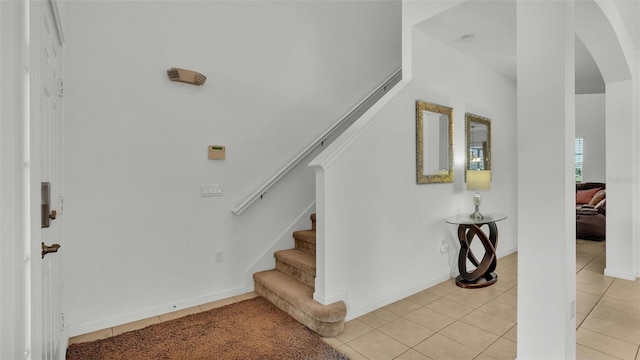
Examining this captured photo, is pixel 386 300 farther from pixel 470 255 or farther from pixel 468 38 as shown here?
pixel 468 38

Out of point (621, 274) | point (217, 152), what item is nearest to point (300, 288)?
point (217, 152)

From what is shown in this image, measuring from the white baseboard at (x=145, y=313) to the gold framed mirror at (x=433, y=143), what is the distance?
221 cm

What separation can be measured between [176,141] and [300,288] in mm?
1700

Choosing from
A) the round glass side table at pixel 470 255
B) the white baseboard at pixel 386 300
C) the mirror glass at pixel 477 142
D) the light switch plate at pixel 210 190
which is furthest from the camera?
the mirror glass at pixel 477 142

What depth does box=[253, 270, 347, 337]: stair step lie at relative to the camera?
2.34m

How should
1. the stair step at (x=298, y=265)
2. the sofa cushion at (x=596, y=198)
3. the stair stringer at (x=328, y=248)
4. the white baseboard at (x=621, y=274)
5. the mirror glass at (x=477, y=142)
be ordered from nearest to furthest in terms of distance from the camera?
1. the stair stringer at (x=328, y=248)
2. the stair step at (x=298, y=265)
3. the white baseboard at (x=621, y=274)
4. the mirror glass at (x=477, y=142)
5. the sofa cushion at (x=596, y=198)

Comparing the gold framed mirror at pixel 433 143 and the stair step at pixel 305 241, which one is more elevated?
the gold framed mirror at pixel 433 143

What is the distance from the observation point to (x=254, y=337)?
7.60 ft

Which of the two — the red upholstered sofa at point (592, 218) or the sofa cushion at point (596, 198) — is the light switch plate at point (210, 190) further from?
the sofa cushion at point (596, 198)

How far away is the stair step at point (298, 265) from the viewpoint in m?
2.81

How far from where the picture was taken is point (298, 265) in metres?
2.98

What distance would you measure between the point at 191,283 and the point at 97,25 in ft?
7.39

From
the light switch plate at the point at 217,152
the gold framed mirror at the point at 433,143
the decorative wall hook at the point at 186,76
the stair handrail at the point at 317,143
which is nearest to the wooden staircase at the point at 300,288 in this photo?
the stair handrail at the point at 317,143

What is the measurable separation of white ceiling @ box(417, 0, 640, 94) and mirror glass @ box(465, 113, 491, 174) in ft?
2.46
